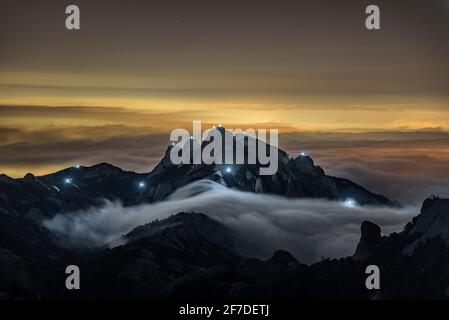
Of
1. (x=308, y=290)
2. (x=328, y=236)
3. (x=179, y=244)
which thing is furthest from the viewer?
(x=179, y=244)

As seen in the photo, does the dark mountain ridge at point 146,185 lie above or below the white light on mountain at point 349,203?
above

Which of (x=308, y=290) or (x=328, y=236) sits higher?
(x=328, y=236)

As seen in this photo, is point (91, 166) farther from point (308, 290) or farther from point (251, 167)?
point (308, 290)

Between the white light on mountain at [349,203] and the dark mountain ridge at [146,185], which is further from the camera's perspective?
the white light on mountain at [349,203]

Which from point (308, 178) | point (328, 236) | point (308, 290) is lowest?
point (308, 290)

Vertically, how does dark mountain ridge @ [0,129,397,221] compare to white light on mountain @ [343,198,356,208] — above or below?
above

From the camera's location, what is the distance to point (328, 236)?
3628 cm

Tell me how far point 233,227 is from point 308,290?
4.64m

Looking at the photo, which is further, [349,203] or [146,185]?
[146,185]

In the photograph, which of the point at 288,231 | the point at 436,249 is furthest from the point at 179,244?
the point at 436,249

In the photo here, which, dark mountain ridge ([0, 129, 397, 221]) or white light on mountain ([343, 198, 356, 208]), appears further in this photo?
white light on mountain ([343, 198, 356, 208])

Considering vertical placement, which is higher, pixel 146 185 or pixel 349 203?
pixel 146 185
